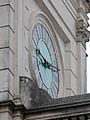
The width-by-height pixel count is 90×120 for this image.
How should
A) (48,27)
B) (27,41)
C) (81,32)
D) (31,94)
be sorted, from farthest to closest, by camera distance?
(81,32) < (48,27) < (27,41) < (31,94)

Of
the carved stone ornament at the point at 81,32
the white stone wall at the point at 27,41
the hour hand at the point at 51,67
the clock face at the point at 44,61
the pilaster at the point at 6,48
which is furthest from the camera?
the carved stone ornament at the point at 81,32

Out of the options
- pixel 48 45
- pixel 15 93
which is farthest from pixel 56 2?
pixel 15 93

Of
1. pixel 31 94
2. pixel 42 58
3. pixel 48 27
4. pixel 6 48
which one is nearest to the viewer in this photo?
pixel 6 48

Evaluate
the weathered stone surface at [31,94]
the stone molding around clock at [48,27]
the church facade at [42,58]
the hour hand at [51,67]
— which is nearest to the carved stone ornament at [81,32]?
the church facade at [42,58]

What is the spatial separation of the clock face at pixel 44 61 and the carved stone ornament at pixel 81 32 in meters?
1.62

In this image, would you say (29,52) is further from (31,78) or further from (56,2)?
(56,2)

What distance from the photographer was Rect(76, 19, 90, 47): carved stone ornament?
27.3 m

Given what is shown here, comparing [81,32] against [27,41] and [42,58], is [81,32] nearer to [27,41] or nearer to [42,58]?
[42,58]

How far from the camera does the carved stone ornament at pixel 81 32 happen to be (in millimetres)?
27312

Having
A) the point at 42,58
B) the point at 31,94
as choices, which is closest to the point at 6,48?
the point at 31,94

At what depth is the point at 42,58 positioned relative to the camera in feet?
81.6

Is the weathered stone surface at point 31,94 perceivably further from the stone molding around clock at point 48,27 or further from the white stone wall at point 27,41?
the stone molding around clock at point 48,27

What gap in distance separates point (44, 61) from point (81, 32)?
8.86 ft

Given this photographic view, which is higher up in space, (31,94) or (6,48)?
(6,48)
